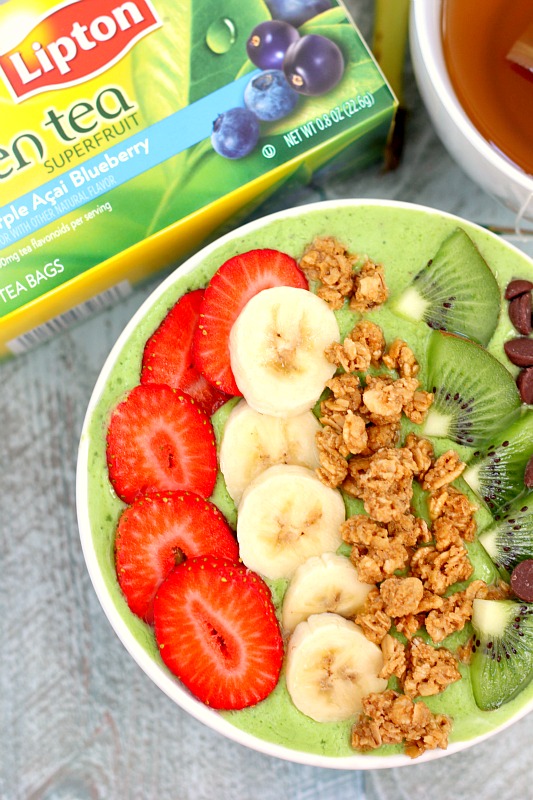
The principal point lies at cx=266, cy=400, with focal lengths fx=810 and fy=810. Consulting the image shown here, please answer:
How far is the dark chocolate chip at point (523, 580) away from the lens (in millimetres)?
823

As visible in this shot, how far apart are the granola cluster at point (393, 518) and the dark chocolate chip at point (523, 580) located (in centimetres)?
3

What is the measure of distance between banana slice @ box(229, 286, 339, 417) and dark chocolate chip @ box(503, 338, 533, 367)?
0.63 ft

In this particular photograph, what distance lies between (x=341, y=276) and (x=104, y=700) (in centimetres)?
67

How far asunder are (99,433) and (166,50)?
43 cm

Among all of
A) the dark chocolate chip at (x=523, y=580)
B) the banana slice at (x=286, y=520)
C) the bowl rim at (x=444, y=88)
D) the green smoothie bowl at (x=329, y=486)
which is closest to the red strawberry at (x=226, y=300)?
the green smoothie bowl at (x=329, y=486)

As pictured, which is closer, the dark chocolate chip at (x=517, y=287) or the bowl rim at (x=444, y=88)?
the bowl rim at (x=444, y=88)

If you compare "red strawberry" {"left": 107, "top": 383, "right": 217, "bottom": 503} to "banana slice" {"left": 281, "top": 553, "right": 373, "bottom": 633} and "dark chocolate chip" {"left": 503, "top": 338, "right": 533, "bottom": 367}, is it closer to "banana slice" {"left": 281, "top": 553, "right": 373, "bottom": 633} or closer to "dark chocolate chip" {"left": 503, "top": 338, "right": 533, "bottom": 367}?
"banana slice" {"left": 281, "top": 553, "right": 373, "bottom": 633}

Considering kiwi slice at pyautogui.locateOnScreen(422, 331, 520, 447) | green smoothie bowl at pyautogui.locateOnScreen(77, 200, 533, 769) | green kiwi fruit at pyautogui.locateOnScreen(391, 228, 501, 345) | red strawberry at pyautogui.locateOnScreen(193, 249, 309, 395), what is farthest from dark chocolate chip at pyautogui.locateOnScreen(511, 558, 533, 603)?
red strawberry at pyautogui.locateOnScreen(193, 249, 309, 395)

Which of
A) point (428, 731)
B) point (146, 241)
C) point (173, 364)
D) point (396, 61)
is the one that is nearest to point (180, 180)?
point (146, 241)

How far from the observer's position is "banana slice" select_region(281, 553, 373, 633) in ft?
2.74

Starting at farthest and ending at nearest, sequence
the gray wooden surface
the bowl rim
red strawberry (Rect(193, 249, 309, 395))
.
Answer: the gray wooden surface → red strawberry (Rect(193, 249, 309, 395)) → the bowl rim

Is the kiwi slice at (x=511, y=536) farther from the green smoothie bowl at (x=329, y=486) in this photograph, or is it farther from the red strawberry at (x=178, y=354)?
the red strawberry at (x=178, y=354)

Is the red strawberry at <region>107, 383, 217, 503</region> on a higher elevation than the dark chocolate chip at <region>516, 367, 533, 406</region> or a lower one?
higher

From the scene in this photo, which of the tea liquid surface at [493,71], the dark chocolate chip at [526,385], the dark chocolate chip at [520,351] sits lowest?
the dark chocolate chip at [526,385]
